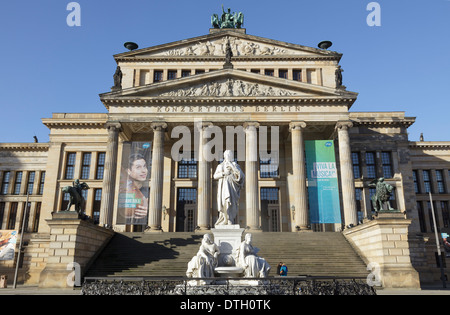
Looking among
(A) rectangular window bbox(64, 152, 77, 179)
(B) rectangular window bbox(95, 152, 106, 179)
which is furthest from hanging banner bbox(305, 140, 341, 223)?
(A) rectangular window bbox(64, 152, 77, 179)

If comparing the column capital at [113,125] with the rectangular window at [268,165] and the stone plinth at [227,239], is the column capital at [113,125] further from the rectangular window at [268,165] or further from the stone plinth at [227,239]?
the stone plinth at [227,239]

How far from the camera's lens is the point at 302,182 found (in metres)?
32.6

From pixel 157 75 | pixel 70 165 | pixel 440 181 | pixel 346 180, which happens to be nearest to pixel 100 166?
pixel 70 165

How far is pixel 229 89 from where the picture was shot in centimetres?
3481

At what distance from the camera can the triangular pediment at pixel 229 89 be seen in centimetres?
3401

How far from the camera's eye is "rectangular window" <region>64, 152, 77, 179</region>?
130 feet

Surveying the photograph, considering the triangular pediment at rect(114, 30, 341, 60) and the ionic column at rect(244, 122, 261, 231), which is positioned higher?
the triangular pediment at rect(114, 30, 341, 60)

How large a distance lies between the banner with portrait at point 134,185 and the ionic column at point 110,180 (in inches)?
36.9

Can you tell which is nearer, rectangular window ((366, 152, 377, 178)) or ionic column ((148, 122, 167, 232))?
ionic column ((148, 122, 167, 232))

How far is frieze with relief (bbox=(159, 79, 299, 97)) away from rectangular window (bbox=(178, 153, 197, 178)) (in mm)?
7970

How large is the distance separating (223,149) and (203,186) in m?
7.54

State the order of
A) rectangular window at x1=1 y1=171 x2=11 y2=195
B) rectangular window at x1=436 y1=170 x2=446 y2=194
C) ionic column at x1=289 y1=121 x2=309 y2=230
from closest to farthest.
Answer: ionic column at x1=289 y1=121 x2=309 y2=230, rectangular window at x1=1 y1=171 x2=11 y2=195, rectangular window at x1=436 y1=170 x2=446 y2=194

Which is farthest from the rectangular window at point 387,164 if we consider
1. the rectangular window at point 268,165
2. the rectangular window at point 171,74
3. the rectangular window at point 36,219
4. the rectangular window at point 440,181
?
the rectangular window at point 36,219

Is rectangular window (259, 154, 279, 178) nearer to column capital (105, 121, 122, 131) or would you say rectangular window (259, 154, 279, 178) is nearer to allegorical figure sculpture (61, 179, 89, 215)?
column capital (105, 121, 122, 131)
